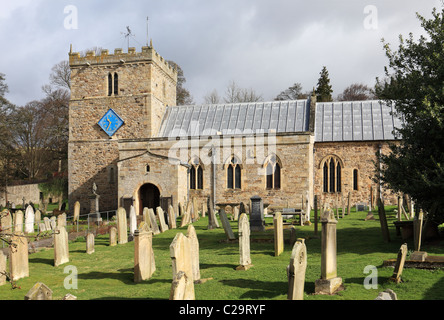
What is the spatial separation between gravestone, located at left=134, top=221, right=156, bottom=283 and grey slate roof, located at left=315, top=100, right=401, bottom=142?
63.8 feet

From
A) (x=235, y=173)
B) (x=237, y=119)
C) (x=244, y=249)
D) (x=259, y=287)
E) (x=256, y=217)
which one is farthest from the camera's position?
(x=237, y=119)

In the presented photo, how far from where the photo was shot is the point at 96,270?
11.5 meters

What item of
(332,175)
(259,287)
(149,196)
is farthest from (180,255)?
(332,175)

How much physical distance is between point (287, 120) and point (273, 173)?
4.30 metres

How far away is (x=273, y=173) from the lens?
2627 cm

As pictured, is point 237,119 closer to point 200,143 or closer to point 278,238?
point 200,143

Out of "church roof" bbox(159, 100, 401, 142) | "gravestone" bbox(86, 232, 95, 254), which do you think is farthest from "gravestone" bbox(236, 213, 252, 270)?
"church roof" bbox(159, 100, 401, 142)

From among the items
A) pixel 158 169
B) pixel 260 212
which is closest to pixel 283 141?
pixel 158 169

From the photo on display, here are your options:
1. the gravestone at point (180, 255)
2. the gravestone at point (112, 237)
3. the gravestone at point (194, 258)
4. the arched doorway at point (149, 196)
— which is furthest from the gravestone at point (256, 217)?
the arched doorway at point (149, 196)

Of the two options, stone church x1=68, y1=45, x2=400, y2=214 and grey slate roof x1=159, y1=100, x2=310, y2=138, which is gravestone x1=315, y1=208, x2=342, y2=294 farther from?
grey slate roof x1=159, y1=100, x2=310, y2=138

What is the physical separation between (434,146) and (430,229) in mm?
2562

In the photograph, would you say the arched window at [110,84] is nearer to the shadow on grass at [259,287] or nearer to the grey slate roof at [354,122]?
the grey slate roof at [354,122]
